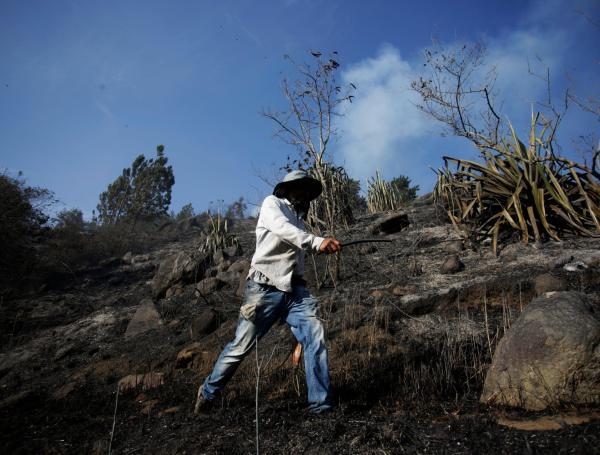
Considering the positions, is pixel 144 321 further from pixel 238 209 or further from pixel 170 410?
pixel 238 209

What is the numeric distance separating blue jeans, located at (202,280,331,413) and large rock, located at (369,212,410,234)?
212 inches

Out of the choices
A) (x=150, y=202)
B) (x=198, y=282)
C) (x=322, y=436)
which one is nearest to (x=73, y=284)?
(x=198, y=282)

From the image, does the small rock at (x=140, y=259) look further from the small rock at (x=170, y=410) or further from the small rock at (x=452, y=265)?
the small rock at (x=170, y=410)

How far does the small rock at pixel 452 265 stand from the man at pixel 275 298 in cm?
322

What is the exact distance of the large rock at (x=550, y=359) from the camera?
8.32 feet

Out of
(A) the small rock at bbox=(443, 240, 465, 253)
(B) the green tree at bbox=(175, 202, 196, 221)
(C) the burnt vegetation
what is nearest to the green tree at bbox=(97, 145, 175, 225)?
(B) the green tree at bbox=(175, 202, 196, 221)

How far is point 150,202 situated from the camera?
25.0 meters

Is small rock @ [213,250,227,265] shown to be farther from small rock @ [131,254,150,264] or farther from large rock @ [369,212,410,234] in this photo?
small rock @ [131,254,150,264]

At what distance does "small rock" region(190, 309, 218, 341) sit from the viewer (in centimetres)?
600

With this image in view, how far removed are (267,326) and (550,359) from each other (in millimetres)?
1773

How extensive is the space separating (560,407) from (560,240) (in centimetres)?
391

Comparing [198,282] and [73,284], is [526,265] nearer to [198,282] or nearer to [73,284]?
[198,282]

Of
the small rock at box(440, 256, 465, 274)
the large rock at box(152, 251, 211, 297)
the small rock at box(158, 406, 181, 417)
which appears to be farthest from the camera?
the large rock at box(152, 251, 211, 297)

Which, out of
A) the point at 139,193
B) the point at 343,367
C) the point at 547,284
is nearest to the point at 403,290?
the point at 547,284
